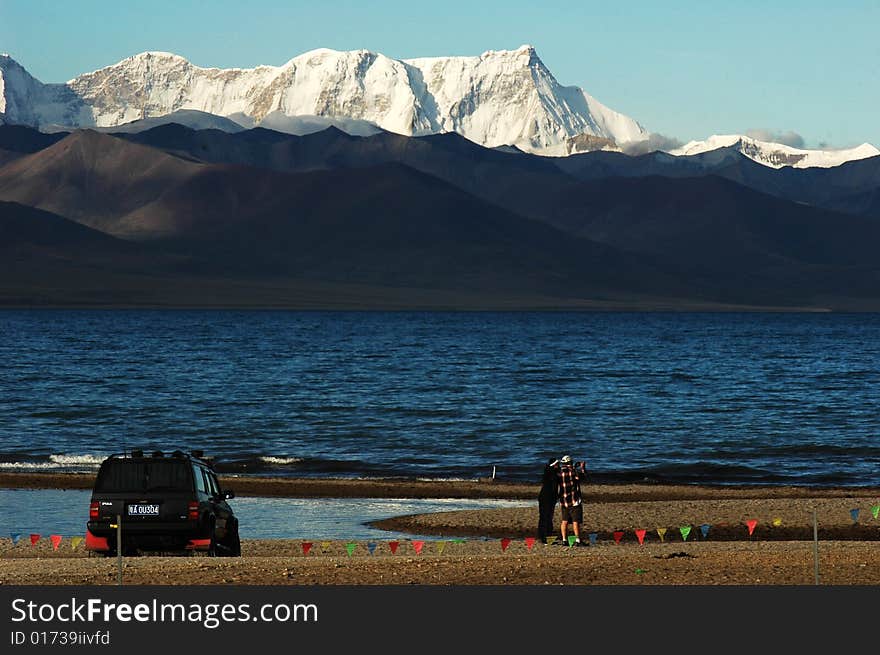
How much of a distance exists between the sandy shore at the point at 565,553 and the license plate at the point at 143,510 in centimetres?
58

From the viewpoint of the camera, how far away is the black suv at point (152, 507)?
20078 millimetres

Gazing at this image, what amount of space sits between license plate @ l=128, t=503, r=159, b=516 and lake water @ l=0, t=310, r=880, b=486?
70.4 ft

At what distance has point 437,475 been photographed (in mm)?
41250

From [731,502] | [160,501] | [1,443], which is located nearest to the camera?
[160,501]

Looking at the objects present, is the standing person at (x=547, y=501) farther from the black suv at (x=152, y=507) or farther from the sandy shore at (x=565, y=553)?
the black suv at (x=152, y=507)

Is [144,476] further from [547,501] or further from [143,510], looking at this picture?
[547,501]

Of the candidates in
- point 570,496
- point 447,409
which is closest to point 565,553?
point 570,496

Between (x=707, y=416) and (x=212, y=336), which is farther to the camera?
(x=212, y=336)

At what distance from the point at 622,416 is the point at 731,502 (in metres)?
31.0

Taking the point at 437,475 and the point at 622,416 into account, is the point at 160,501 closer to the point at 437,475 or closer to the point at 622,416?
the point at 437,475

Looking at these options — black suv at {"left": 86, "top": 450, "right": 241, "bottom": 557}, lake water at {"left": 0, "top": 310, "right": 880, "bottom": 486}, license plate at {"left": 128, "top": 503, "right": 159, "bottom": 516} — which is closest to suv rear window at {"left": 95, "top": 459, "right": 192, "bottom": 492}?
black suv at {"left": 86, "top": 450, "right": 241, "bottom": 557}

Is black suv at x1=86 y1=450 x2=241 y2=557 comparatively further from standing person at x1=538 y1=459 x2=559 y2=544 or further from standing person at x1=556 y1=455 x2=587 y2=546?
standing person at x1=538 y1=459 x2=559 y2=544

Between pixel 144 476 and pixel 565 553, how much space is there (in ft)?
18.2
